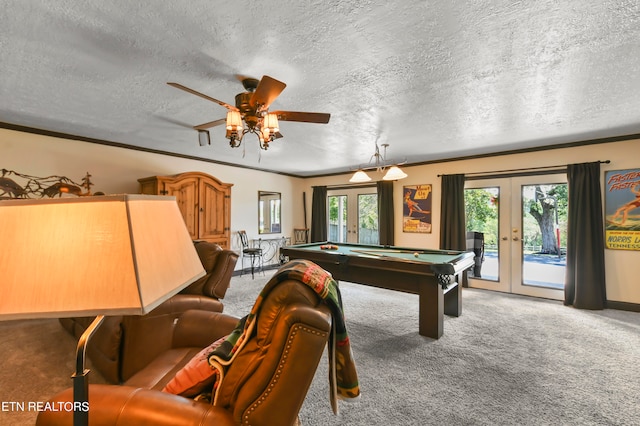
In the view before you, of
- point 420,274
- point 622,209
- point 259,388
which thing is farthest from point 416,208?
point 259,388

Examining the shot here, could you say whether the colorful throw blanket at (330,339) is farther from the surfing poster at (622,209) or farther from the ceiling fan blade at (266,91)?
the surfing poster at (622,209)

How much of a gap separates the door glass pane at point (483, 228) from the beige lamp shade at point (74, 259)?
560cm

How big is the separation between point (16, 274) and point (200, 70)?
2.06 metres

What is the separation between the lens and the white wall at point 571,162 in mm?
3953

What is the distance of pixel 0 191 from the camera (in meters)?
3.47

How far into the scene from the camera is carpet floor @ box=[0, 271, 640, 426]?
1.92 meters

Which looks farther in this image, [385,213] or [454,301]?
[385,213]

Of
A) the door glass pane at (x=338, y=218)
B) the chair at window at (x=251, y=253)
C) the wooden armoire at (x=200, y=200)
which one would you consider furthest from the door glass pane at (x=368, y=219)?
the wooden armoire at (x=200, y=200)

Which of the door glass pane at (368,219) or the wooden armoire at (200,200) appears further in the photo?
the door glass pane at (368,219)

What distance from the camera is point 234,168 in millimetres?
6188

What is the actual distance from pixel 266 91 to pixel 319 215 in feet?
17.9

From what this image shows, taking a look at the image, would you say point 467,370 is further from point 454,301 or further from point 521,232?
point 521,232

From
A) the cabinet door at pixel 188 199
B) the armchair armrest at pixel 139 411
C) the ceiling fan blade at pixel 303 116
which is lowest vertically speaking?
the armchair armrest at pixel 139 411

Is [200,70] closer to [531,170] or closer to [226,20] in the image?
[226,20]
